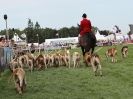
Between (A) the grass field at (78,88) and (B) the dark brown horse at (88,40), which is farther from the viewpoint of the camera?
(B) the dark brown horse at (88,40)

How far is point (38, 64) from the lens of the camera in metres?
24.3

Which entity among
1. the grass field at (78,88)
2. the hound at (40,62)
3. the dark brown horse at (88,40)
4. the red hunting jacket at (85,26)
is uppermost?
the red hunting jacket at (85,26)

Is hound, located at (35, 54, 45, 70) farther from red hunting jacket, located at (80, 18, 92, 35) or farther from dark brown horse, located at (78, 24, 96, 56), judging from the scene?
red hunting jacket, located at (80, 18, 92, 35)

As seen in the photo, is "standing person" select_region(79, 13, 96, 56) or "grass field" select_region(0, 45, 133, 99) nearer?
"grass field" select_region(0, 45, 133, 99)

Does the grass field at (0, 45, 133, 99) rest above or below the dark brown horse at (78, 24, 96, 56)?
below

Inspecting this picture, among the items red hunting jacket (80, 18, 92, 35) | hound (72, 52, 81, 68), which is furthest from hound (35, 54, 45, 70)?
red hunting jacket (80, 18, 92, 35)

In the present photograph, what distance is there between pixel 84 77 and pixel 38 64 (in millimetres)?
6420

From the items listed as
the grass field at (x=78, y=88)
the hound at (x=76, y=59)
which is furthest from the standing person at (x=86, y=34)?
the grass field at (x=78, y=88)

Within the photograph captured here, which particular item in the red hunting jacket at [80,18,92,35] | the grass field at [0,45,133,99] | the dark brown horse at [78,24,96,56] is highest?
the red hunting jacket at [80,18,92,35]

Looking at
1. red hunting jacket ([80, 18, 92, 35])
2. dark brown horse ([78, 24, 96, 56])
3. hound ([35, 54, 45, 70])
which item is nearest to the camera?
hound ([35, 54, 45, 70])

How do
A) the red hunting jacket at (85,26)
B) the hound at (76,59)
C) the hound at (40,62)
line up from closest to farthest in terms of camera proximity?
the hound at (40,62), the hound at (76,59), the red hunting jacket at (85,26)

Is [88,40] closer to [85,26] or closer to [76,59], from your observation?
[85,26]

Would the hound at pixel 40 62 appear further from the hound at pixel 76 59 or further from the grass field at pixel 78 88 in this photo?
the grass field at pixel 78 88

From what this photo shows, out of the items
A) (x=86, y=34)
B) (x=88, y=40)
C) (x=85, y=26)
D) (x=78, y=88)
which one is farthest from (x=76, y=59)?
(x=78, y=88)
